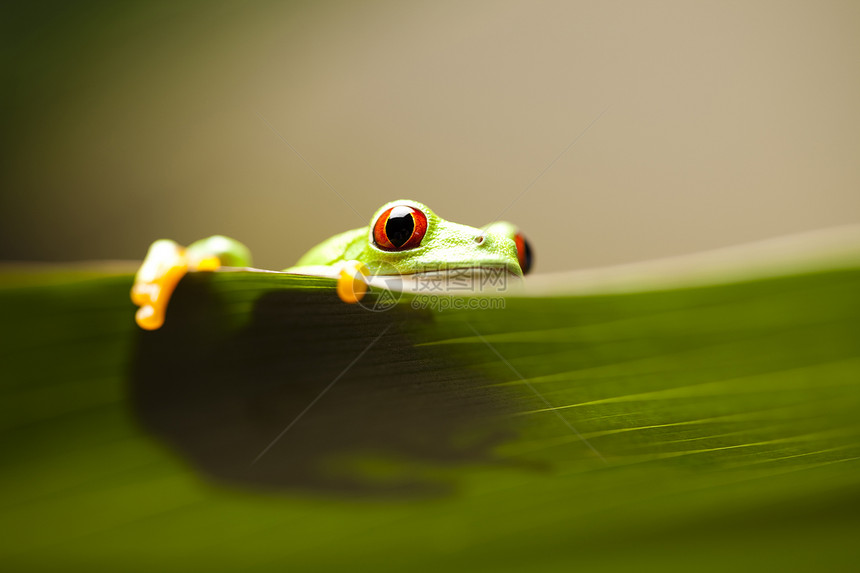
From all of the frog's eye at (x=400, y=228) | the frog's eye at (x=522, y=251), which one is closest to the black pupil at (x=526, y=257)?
the frog's eye at (x=522, y=251)

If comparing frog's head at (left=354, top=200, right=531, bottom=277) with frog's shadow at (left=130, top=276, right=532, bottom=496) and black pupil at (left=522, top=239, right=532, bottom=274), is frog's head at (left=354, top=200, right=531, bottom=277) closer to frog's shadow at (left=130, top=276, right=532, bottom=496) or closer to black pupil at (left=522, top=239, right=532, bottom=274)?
black pupil at (left=522, top=239, right=532, bottom=274)

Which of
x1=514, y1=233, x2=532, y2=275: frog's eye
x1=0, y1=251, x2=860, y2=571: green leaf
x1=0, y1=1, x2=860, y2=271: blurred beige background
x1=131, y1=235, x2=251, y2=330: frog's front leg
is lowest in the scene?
x1=0, y1=251, x2=860, y2=571: green leaf

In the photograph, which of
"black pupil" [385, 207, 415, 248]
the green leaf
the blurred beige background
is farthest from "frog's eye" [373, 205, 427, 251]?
the blurred beige background

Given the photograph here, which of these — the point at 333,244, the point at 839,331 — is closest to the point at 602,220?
the point at 333,244

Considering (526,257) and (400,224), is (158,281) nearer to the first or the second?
(400,224)

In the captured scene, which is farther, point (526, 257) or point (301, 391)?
point (526, 257)

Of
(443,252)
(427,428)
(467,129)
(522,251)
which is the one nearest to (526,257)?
(522,251)

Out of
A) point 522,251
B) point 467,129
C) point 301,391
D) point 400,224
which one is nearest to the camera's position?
point 301,391
